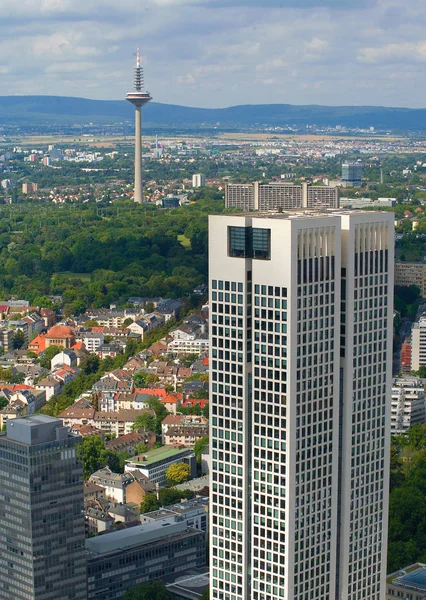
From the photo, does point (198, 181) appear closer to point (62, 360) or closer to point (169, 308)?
point (169, 308)

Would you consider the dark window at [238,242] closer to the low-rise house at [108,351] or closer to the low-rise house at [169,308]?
the low-rise house at [108,351]

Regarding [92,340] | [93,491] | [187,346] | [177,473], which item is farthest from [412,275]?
[93,491]

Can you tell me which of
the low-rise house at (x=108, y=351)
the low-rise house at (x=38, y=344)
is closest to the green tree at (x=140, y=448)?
the low-rise house at (x=108, y=351)

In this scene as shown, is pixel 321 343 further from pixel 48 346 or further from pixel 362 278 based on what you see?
pixel 48 346

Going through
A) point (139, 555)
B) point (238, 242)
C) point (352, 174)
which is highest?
point (238, 242)

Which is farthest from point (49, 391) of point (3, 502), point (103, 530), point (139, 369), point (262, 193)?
point (262, 193)
